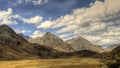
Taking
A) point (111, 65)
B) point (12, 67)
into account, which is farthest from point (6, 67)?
point (111, 65)

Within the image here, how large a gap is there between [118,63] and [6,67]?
310 feet

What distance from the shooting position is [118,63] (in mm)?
56875

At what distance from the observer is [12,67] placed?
138125mm

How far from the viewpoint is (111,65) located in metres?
56.8

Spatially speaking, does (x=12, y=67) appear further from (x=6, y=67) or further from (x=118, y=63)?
(x=118, y=63)

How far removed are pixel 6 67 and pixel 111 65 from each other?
3691 inches

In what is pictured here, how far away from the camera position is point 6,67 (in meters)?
140

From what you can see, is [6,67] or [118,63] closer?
[118,63]

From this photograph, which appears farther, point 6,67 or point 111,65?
point 6,67

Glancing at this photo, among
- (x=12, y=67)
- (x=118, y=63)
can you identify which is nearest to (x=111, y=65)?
(x=118, y=63)

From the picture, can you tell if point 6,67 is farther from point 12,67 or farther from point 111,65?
point 111,65

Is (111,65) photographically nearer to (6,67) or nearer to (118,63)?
(118,63)

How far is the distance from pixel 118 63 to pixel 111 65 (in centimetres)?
170

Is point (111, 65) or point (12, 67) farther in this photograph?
point (12, 67)
